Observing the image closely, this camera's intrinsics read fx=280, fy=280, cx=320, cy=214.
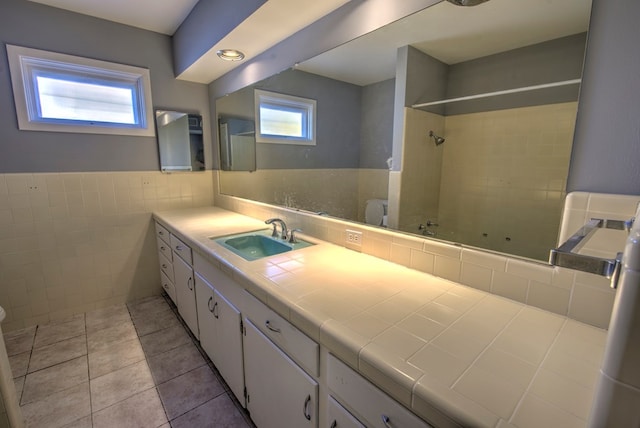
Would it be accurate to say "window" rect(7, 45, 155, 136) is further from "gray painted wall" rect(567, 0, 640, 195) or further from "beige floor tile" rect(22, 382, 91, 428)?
"gray painted wall" rect(567, 0, 640, 195)

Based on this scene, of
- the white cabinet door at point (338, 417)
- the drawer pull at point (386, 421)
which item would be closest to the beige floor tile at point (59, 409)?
the white cabinet door at point (338, 417)

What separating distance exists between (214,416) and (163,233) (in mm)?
1583

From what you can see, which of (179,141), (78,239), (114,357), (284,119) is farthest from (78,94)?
(114,357)

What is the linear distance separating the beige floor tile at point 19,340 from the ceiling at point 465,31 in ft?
9.95

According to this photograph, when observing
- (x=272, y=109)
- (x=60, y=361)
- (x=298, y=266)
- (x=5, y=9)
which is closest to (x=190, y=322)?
(x=60, y=361)

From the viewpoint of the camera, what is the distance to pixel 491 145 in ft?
3.82

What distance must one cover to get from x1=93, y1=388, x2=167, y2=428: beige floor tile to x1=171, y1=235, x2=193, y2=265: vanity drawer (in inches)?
32.4

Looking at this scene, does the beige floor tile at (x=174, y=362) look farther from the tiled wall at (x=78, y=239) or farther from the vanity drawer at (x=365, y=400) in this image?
the vanity drawer at (x=365, y=400)

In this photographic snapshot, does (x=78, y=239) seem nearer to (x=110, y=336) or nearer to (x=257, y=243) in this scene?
(x=110, y=336)

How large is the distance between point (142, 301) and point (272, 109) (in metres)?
2.27

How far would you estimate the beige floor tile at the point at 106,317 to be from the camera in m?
2.40

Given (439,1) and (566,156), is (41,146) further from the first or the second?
(566,156)

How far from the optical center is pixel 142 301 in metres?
2.80

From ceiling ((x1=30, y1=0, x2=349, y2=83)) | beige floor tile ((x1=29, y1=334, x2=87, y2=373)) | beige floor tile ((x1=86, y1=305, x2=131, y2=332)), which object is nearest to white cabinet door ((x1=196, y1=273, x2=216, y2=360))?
beige floor tile ((x1=29, y1=334, x2=87, y2=373))
